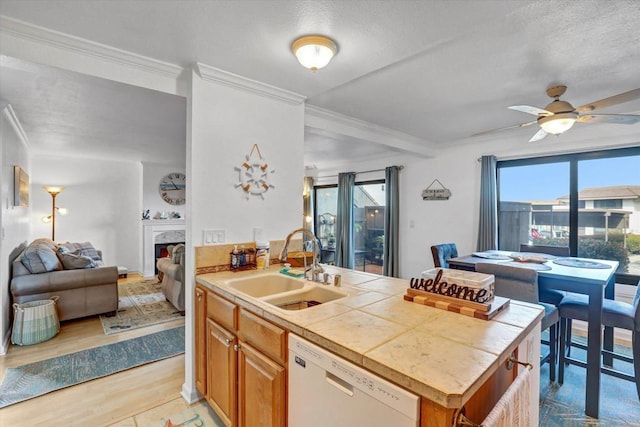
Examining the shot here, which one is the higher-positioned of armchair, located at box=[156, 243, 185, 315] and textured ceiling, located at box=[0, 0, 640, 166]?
textured ceiling, located at box=[0, 0, 640, 166]

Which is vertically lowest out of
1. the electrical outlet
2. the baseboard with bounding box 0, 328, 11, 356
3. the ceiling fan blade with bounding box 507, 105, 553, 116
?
the baseboard with bounding box 0, 328, 11, 356

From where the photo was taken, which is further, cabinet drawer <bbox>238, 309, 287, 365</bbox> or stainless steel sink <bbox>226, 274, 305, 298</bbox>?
stainless steel sink <bbox>226, 274, 305, 298</bbox>

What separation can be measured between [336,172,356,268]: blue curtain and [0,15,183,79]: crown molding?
4192 millimetres

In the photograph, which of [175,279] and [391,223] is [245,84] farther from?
[391,223]

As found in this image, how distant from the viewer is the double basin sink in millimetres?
1688

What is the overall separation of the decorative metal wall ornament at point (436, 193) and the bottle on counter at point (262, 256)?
3335 millimetres

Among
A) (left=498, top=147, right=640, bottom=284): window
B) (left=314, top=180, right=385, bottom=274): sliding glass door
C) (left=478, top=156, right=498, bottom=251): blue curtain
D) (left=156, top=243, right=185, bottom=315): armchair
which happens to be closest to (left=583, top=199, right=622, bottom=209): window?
(left=498, top=147, right=640, bottom=284): window

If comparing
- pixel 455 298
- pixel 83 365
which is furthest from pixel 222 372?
pixel 83 365

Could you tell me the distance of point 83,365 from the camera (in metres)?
2.60

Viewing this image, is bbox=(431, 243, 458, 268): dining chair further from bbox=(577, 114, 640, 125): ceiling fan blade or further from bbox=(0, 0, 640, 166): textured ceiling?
bbox=(577, 114, 640, 125): ceiling fan blade

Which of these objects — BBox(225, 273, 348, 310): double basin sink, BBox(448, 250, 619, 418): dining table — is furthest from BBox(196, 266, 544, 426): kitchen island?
BBox(448, 250, 619, 418): dining table

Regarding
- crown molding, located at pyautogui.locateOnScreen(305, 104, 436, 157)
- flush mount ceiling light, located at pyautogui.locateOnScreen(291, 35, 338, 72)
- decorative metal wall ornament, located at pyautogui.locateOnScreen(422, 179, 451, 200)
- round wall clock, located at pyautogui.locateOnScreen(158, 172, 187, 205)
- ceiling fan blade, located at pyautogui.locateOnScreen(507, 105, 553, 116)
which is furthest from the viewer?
round wall clock, located at pyautogui.locateOnScreen(158, 172, 187, 205)

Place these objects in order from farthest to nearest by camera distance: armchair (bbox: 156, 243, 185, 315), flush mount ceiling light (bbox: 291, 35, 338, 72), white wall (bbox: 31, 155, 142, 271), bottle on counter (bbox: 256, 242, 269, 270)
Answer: white wall (bbox: 31, 155, 142, 271), armchair (bbox: 156, 243, 185, 315), bottle on counter (bbox: 256, 242, 269, 270), flush mount ceiling light (bbox: 291, 35, 338, 72)

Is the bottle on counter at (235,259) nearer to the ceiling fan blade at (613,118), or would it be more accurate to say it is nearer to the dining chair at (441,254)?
the dining chair at (441,254)
